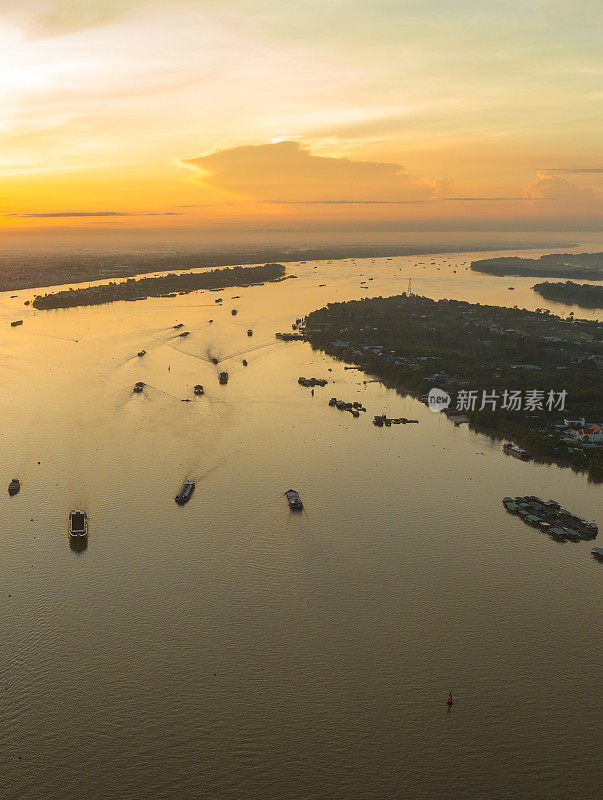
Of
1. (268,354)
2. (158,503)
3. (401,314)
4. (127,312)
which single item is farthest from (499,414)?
(127,312)

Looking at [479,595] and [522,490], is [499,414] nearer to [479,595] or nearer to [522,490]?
[522,490]

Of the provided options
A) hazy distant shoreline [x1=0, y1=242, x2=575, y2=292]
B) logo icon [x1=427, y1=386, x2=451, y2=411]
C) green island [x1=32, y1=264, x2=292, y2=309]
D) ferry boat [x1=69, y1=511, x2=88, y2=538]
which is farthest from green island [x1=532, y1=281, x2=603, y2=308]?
ferry boat [x1=69, y1=511, x2=88, y2=538]

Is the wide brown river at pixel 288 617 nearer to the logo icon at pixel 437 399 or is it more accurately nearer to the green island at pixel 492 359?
the green island at pixel 492 359

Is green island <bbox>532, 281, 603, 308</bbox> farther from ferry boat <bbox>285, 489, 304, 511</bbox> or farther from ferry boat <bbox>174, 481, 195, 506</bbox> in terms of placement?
ferry boat <bbox>174, 481, 195, 506</bbox>

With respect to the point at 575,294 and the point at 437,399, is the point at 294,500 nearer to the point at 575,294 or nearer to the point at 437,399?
the point at 437,399

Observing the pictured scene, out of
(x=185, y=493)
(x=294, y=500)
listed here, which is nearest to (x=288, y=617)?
(x=294, y=500)

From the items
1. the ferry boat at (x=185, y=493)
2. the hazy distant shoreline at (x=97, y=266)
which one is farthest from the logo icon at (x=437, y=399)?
the hazy distant shoreline at (x=97, y=266)
